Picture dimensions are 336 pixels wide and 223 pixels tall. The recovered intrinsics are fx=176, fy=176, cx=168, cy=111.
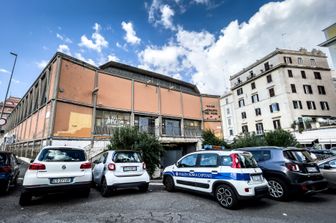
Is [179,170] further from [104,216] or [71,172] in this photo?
[71,172]

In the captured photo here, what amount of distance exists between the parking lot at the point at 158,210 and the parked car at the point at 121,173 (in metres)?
0.42

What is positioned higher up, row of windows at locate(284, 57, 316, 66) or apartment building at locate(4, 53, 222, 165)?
row of windows at locate(284, 57, 316, 66)

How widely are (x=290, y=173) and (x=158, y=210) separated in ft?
13.3

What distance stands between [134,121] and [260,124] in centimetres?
2470

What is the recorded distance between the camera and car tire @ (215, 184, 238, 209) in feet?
15.1

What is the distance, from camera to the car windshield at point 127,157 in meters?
6.17

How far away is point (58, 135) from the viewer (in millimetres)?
14008

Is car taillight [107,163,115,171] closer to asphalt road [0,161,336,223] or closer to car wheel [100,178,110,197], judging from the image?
car wheel [100,178,110,197]

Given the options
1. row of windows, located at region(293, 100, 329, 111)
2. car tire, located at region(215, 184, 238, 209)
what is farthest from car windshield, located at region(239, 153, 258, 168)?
row of windows, located at region(293, 100, 329, 111)

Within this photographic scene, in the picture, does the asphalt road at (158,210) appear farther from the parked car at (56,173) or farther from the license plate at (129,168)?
the license plate at (129,168)

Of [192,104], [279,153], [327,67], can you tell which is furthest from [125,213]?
[327,67]

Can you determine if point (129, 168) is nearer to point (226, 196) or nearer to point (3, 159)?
point (226, 196)

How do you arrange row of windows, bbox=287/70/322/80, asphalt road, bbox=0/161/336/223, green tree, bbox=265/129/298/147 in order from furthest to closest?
1. row of windows, bbox=287/70/322/80
2. green tree, bbox=265/129/298/147
3. asphalt road, bbox=0/161/336/223

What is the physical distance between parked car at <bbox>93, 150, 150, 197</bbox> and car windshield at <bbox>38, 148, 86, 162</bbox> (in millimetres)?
914
